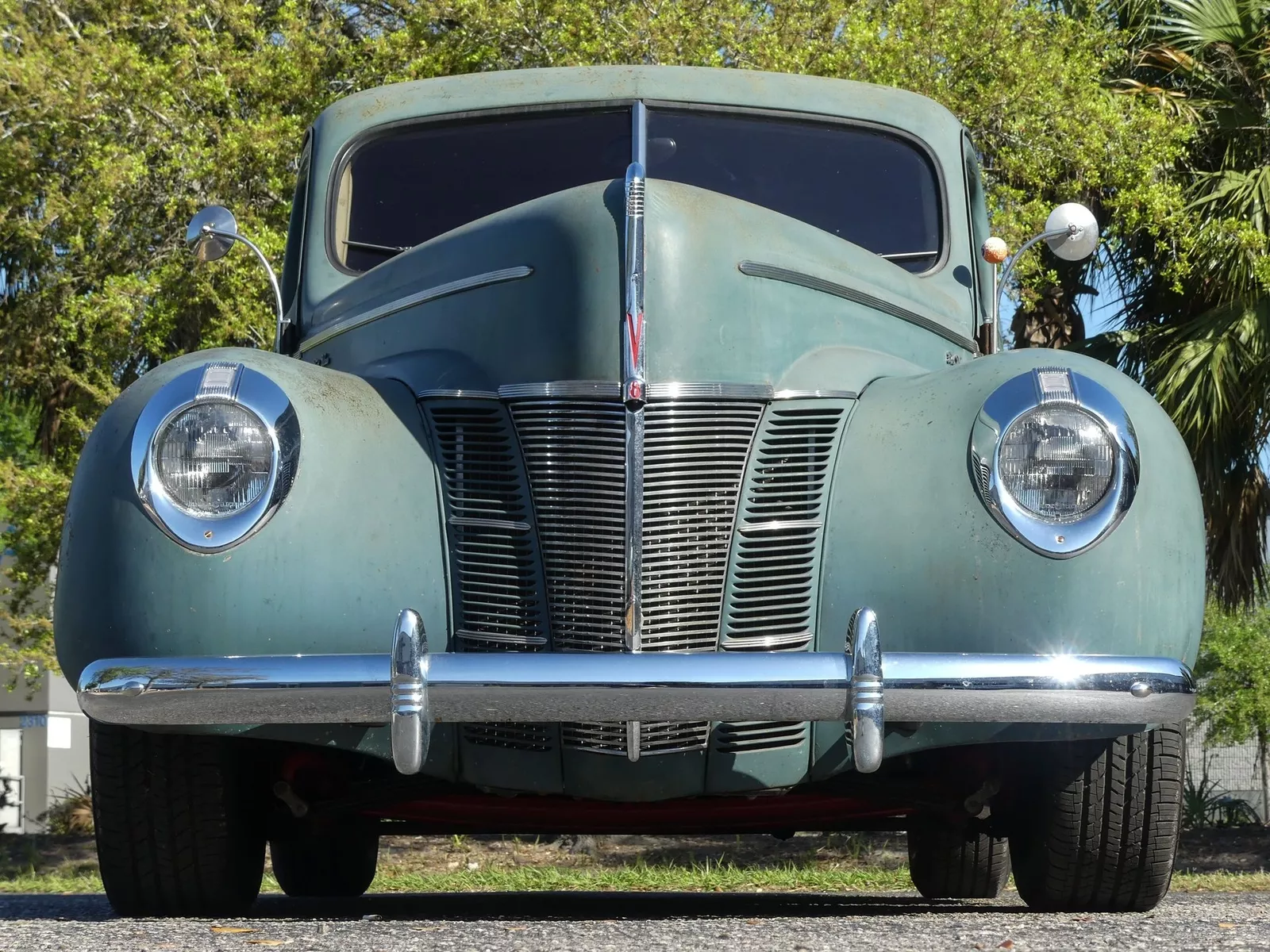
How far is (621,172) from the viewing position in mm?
4254

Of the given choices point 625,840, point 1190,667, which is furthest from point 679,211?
point 625,840

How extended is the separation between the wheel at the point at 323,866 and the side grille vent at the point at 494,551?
2362 millimetres

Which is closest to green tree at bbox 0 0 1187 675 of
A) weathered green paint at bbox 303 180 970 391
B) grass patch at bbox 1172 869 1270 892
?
grass patch at bbox 1172 869 1270 892

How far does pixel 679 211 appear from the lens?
3.23 m

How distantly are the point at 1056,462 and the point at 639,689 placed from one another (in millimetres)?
904

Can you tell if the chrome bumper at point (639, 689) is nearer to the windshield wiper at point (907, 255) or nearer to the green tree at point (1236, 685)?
the windshield wiper at point (907, 255)

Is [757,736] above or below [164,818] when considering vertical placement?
above

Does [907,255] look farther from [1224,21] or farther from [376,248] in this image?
[1224,21]

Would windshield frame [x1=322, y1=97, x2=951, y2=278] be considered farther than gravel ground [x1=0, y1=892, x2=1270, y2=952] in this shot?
Yes

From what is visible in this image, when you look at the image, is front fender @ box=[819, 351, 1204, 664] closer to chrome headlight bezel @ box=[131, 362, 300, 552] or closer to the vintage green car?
the vintage green car

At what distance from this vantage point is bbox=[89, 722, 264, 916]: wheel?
3164 millimetres

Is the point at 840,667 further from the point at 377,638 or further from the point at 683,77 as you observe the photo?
the point at 683,77

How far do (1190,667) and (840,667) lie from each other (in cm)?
83

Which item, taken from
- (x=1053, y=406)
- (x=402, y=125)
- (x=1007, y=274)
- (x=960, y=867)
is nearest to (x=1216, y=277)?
(x=960, y=867)
